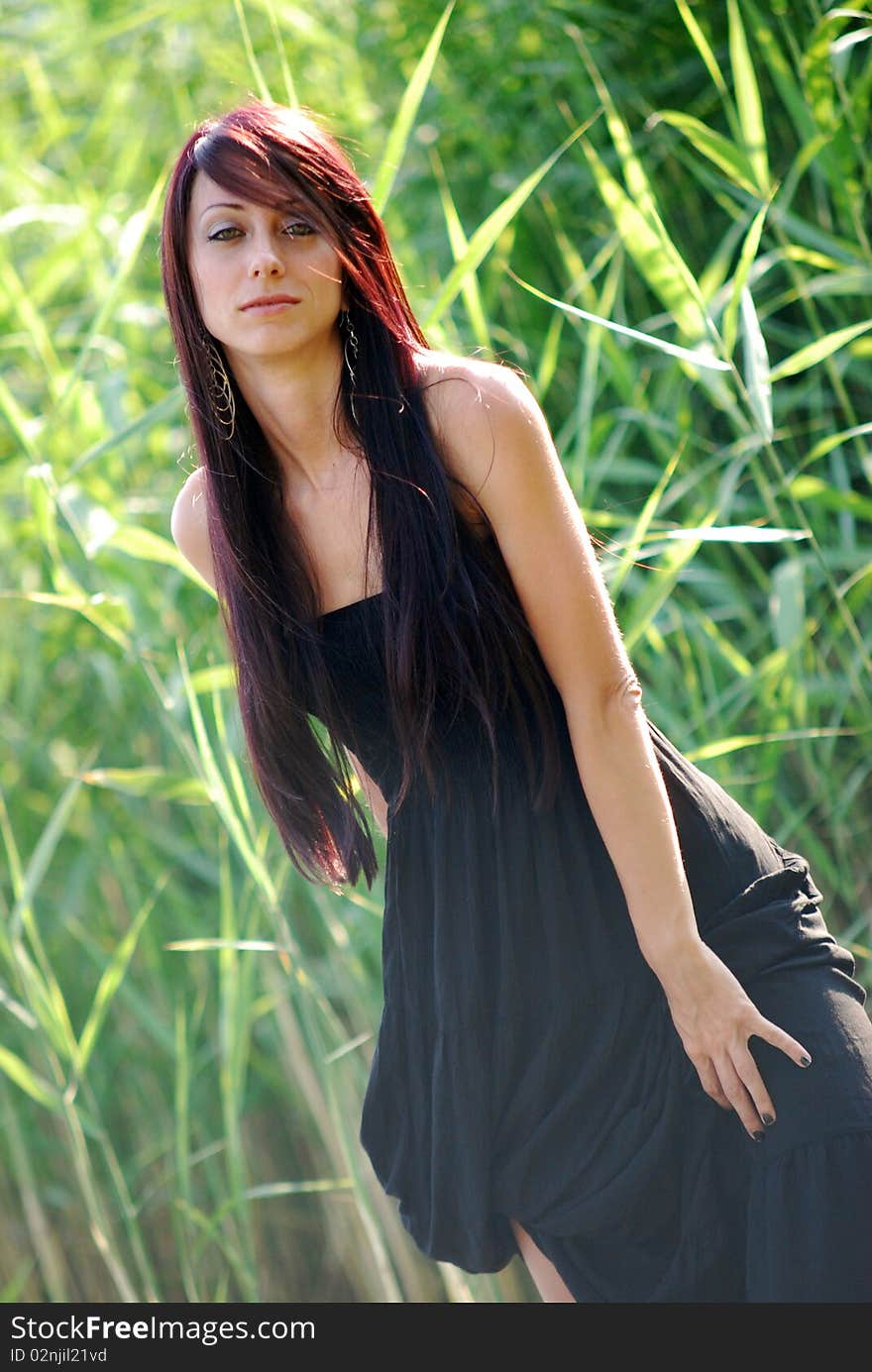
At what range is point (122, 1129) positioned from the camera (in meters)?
2.08

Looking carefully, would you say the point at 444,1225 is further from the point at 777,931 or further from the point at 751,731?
the point at 751,731

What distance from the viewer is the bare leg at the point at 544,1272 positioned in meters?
1.02

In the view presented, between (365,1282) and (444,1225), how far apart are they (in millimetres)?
807

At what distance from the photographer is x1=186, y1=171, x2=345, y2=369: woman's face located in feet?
3.00

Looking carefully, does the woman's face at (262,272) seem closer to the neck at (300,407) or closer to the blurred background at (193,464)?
the neck at (300,407)

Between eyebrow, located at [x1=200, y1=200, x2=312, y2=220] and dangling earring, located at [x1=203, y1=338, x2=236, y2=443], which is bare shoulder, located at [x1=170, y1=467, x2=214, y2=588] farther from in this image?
eyebrow, located at [x1=200, y1=200, x2=312, y2=220]

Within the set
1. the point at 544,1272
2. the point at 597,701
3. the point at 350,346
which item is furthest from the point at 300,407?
the point at 544,1272

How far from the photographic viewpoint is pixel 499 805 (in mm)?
977

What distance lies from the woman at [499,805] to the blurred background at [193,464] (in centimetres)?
21

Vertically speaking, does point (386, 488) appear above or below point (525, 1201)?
above

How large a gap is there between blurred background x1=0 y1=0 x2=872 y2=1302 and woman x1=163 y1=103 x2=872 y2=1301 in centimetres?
21

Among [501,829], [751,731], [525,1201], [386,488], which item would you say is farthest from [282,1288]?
[386,488]

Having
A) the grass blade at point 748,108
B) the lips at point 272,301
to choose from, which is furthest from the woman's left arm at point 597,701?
the grass blade at point 748,108

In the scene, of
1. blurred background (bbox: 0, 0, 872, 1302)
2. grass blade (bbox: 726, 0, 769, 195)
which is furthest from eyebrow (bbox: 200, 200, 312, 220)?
grass blade (bbox: 726, 0, 769, 195)
